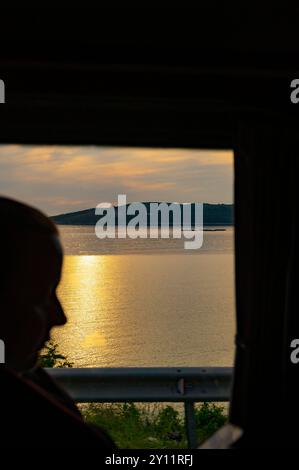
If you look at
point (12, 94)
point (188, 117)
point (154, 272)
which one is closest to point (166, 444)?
point (188, 117)

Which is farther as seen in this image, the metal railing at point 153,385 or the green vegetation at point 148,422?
the green vegetation at point 148,422

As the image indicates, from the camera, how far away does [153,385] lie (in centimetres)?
351

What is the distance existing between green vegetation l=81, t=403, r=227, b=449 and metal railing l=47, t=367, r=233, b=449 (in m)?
1.08

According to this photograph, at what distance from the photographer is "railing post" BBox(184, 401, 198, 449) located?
139 inches

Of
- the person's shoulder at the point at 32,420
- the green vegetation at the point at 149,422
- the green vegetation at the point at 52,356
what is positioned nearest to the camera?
the person's shoulder at the point at 32,420

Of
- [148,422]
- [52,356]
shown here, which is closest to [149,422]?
[148,422]

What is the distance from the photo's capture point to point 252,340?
3.14 meters

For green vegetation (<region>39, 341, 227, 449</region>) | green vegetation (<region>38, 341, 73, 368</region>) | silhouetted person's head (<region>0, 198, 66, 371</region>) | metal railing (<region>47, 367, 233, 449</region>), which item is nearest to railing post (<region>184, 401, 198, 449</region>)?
metal railing (<region>47, 367, 233, 449</region>)

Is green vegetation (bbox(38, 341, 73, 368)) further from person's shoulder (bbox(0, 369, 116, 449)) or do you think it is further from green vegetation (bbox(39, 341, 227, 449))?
person's shoulder (bbox(0, 369, 116, 449))

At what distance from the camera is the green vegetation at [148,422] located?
4.58 meters

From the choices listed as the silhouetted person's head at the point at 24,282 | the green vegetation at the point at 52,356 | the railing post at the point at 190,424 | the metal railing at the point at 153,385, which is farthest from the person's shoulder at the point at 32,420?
the green vegetation at the point at 52,356

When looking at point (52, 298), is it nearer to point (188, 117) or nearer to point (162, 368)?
point (188, 117)

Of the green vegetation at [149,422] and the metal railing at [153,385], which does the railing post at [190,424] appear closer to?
the metal railing at [153,385]

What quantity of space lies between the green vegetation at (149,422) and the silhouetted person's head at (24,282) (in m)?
3.54
